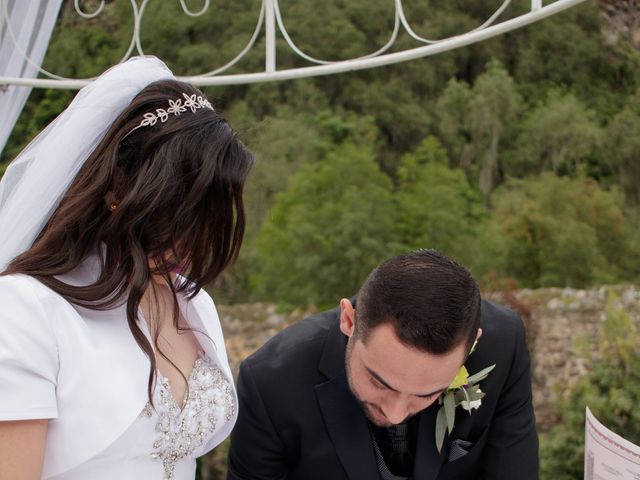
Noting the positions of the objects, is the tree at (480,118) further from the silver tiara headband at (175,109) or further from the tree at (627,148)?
the silver tiara headband at (175,109)

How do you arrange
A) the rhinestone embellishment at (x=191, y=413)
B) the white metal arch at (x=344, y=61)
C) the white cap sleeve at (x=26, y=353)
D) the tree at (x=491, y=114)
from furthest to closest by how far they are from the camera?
the tree at (x=491, y=114), the white metal arch at (x=344, y=61), the rhinestone embellishment at (x=191, y=413), the white cap sleeve at (x=26, y=353)

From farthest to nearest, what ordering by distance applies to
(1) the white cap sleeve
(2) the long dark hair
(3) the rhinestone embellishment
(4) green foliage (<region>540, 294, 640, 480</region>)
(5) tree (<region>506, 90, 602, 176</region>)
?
(5) tree (<region>506, 90, 602, 176</region>)
(4) green foliage (<region>540, 294, 640, 480</region>)
(3) the rhinestone embellishment
(2) the long dark hair
(1) the white cap sleeve

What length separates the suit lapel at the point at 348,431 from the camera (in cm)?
178

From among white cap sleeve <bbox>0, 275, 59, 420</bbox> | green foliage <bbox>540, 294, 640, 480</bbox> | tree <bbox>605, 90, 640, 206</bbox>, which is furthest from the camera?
tree <bbox>605, 90, 640, 206</bbox>

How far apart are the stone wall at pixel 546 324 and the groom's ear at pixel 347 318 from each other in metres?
3.92

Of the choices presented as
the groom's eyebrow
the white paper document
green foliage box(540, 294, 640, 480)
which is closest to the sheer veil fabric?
the groom's eyebrow

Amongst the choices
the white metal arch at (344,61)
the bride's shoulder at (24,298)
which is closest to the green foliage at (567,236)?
the white metal arch at (344,61)

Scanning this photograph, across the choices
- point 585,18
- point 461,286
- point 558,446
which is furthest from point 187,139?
point 585,18

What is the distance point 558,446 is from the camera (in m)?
3.72

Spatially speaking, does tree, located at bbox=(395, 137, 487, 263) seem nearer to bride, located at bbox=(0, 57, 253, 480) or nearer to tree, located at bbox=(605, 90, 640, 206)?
tree, located at bbox=(605, 90, 640, 206)

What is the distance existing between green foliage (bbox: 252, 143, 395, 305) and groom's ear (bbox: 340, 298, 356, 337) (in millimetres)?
5402

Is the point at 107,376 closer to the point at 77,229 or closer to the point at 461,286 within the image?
the point at 77,229

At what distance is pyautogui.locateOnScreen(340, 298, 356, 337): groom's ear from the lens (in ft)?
5.49

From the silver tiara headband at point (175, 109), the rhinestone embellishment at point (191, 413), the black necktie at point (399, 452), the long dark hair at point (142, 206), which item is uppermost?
the silver tiara headband at point (175, 109)
